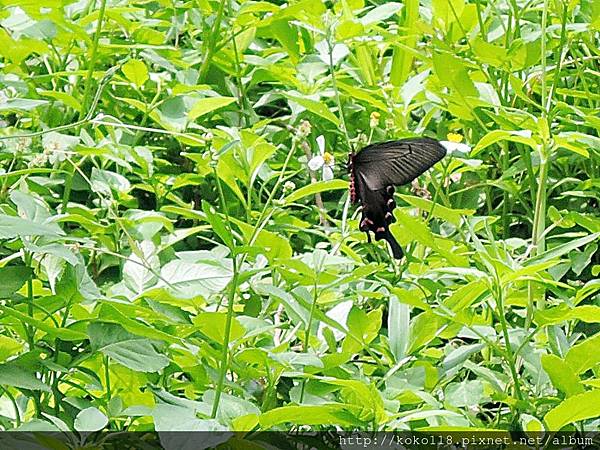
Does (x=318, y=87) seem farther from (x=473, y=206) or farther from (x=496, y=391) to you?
(x=496, y=391)

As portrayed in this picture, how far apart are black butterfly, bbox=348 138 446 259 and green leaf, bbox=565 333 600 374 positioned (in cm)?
26

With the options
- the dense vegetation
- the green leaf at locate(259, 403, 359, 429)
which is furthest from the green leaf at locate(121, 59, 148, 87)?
the green leaf at locate(259, 403, 359, 429)

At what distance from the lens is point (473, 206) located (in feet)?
4.91

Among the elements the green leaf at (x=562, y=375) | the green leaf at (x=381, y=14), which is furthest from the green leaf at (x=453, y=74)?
the green leaf at (x=562, y=375)

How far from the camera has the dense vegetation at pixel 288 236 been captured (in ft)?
3.03

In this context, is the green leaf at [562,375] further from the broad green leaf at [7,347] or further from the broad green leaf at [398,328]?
the broad green leaf at [7,347]

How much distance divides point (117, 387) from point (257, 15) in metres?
0.93

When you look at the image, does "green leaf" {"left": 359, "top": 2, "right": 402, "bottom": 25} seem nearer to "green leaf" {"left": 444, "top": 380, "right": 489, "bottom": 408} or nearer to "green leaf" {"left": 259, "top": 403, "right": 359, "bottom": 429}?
"green leaf" {"left": 444, "top": 380, "right": 489, "bottom": 408}

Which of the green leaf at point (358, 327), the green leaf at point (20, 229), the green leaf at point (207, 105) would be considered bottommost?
the green leaf at point (358, 327)

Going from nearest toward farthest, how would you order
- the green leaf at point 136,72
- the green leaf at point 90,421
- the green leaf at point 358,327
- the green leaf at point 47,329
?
the green leaf at point 90,421 < the green leaf at point 47,329 < the green leaf at point 358,327 < the green leaf at point 136,72

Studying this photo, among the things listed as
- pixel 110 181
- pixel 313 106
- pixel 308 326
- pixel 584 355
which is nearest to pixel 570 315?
pixel 584 355

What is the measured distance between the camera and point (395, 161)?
112 cm

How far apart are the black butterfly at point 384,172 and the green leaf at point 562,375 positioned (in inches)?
10.9

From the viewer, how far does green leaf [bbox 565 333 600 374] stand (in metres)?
0.95
